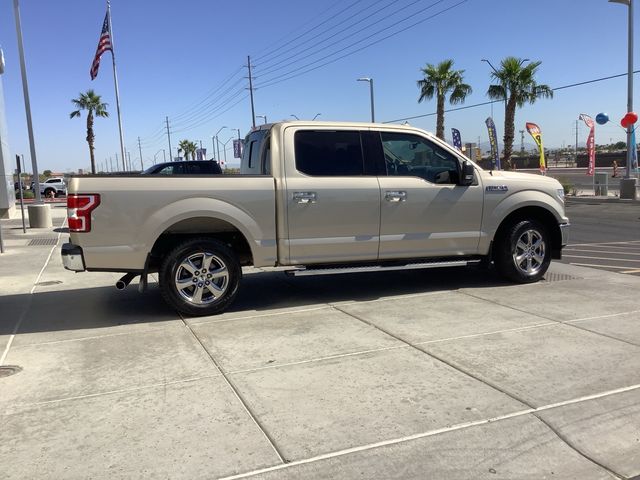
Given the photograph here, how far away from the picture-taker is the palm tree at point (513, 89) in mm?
30531

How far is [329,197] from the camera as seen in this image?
20.3ft

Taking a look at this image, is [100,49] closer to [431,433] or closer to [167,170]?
[167,170]

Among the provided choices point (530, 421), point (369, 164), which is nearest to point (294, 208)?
point (369, 164)

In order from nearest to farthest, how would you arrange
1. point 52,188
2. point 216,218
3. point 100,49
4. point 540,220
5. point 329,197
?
point 216,218 < point 329,197 < point 540,220 < point 100,49 < point 52,188

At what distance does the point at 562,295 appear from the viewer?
22.0 ft

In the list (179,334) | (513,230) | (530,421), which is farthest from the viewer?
(513,230)

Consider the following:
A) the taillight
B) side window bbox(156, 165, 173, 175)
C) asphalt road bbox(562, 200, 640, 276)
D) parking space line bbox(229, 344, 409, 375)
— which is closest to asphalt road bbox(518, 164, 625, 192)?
asphalt road bbox(562, 200, 640, 276)

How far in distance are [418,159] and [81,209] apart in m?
3.87

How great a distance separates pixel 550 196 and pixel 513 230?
0.73 m

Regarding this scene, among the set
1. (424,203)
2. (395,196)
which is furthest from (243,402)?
(424,203)

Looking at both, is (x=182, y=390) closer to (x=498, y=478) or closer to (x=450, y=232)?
(x=498, y=478)

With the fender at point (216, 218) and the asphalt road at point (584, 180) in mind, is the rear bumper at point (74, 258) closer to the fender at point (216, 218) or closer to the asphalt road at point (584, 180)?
the fender at point (216, 218)

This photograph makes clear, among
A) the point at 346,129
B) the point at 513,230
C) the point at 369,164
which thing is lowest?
the point at 513,230

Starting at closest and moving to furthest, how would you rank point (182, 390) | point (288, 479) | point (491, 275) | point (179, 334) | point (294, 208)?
1. point (288, 479)
2. point (182, 390)
3. point (179, 334)
4. point (294, 208)
5. point (491, 275)
